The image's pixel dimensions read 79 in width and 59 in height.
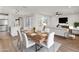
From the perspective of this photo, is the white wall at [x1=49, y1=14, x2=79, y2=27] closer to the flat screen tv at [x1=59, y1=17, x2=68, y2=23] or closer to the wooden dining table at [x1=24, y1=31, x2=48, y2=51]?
the flat screen tv at [x1=59, y1=17, x2=68, y2=23]

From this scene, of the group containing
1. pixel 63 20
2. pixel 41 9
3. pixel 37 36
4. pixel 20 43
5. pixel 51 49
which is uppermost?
pixel 41 9

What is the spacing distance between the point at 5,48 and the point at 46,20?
1119 millimetres

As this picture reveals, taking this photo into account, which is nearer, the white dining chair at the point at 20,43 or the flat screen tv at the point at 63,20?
the flat screen tv at the point at 63,20

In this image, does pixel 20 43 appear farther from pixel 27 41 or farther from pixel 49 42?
pixel 49 42

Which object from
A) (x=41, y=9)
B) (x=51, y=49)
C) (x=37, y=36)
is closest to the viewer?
(x=41, y=9)

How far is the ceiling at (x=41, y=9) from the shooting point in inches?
73.5

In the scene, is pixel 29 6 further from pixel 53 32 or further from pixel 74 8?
pixel 74 8

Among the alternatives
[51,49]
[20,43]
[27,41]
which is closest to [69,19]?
[51,49]

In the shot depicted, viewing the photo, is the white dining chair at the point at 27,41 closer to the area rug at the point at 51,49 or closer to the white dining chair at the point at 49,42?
the area rug at the point at 51,49

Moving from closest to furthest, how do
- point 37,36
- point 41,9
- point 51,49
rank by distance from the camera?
point 41,9, point 51,49, point 37,36

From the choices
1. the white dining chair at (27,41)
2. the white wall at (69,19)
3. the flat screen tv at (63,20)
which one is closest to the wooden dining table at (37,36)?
the white dining chair at (27,41)

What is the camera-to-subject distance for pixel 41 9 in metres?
1.93

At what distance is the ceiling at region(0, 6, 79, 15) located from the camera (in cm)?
187
